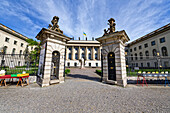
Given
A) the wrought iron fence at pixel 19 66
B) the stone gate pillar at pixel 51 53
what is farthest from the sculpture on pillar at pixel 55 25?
the wrought iron fence at pixel 19 66

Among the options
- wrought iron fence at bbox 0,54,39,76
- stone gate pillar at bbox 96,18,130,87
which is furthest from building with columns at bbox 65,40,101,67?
stone gate pillar at bbox 96,18,130,87

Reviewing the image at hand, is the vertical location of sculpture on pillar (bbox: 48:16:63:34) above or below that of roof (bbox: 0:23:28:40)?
below

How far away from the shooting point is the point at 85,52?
42.4 meters

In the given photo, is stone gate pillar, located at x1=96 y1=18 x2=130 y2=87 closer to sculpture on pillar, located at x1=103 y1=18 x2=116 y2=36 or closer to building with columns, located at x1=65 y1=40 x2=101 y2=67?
sculpture on pillar, located at x1=103 y1=18 x2=116 y2=36

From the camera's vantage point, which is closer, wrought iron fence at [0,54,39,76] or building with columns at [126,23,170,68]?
wrought iron fence at [0,54,39,76]

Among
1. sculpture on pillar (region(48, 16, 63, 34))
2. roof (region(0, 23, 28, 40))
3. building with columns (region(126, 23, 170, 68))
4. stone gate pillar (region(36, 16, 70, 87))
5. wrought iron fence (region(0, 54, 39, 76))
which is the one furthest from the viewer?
roof (region(0, 23, 28, 40))

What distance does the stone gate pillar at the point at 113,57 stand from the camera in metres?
6.38

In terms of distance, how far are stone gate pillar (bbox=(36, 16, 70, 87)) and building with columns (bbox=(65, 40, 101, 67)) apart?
111 feet

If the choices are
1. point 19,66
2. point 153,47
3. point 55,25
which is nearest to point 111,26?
point 55,25

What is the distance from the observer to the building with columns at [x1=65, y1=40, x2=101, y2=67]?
41438 mm

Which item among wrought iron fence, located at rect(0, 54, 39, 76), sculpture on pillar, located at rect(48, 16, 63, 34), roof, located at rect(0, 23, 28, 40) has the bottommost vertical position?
wrought iron fence, located at rect(0, 54, 39, 76)

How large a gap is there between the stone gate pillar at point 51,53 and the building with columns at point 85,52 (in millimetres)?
33975

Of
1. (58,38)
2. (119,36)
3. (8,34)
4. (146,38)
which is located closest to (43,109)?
(58,38)

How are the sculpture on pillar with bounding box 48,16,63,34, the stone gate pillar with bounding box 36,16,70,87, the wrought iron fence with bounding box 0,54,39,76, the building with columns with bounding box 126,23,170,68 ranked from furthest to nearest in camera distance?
the building with columns with bounding box 126,23,170,68, the wrought iron fence with bounding box 0,54,39,76, the sculpture on pillar with bounding box 48,16,63,34, the stone gate pillar with bounding box 36,16,70,87
